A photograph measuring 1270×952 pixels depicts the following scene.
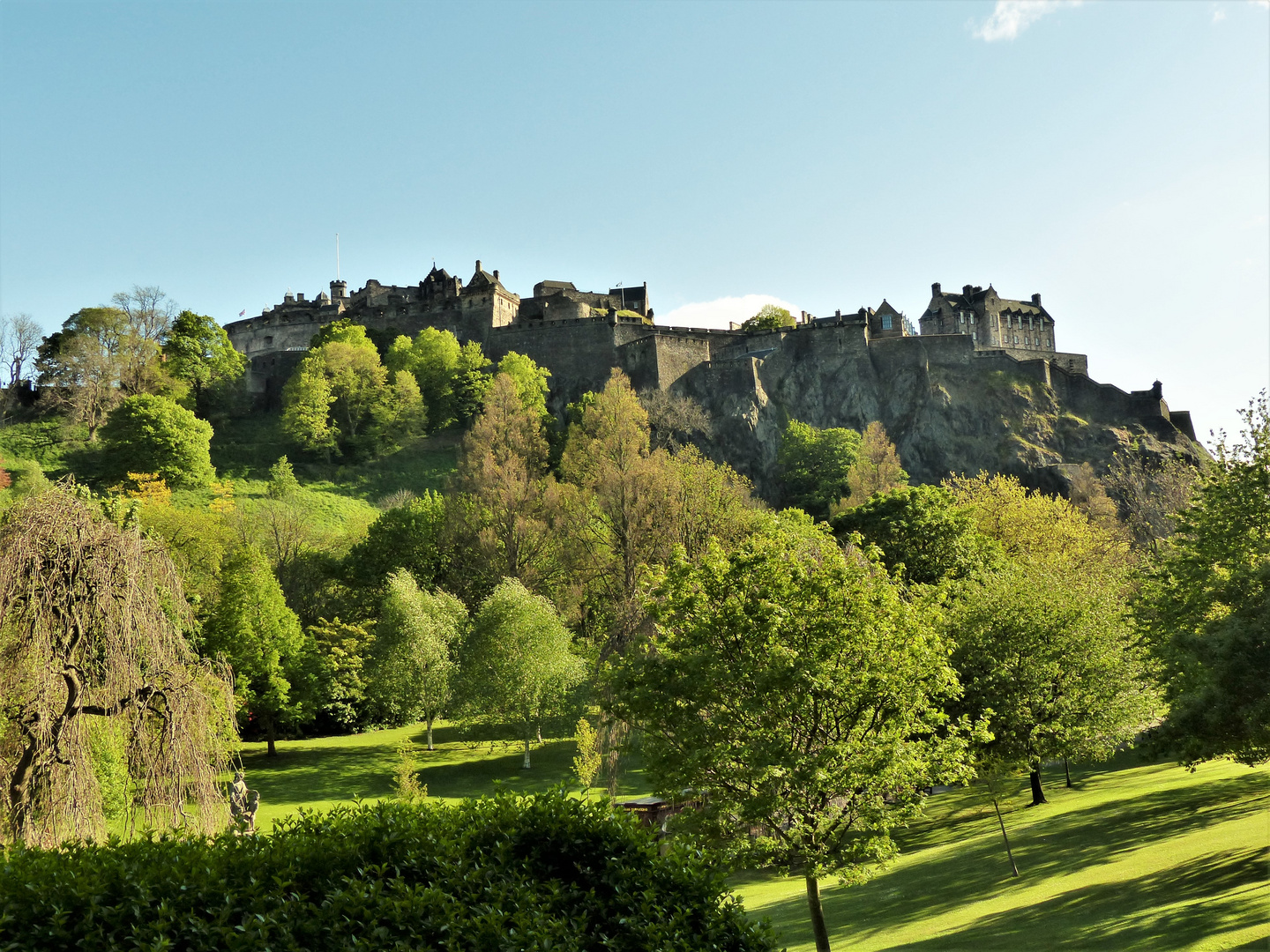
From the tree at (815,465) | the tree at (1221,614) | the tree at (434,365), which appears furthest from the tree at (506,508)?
the tree at (1221,614)

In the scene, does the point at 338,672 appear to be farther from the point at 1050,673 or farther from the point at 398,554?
the point at 1050,673

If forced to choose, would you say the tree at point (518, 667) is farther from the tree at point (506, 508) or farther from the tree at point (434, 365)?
the tree at point (434, 365)

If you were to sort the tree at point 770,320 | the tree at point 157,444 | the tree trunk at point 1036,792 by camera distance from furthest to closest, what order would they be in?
the tree at point 770,320
the tree at point 157,444
the tree trunk at point 1036,792

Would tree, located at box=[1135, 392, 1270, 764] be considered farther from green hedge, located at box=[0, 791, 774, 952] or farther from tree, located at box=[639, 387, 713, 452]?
tree, located at box=[639, 387, 713, 452]

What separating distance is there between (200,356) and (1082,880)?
286 feet

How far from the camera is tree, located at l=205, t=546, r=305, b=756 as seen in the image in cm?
4453

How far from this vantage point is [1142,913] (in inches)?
680

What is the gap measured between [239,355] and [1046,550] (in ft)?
243

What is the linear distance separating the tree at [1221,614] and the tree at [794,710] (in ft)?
13.3

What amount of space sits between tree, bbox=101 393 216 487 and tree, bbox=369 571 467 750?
30.2 metres

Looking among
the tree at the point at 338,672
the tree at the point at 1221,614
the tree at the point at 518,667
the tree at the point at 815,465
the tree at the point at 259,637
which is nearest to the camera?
the tree at the point at 1221,614

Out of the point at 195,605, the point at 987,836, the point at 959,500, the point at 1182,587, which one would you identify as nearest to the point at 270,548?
the point at 195,605

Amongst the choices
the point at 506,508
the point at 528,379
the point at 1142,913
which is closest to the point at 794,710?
the point at 1142,913

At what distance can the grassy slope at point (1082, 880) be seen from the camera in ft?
54.5
